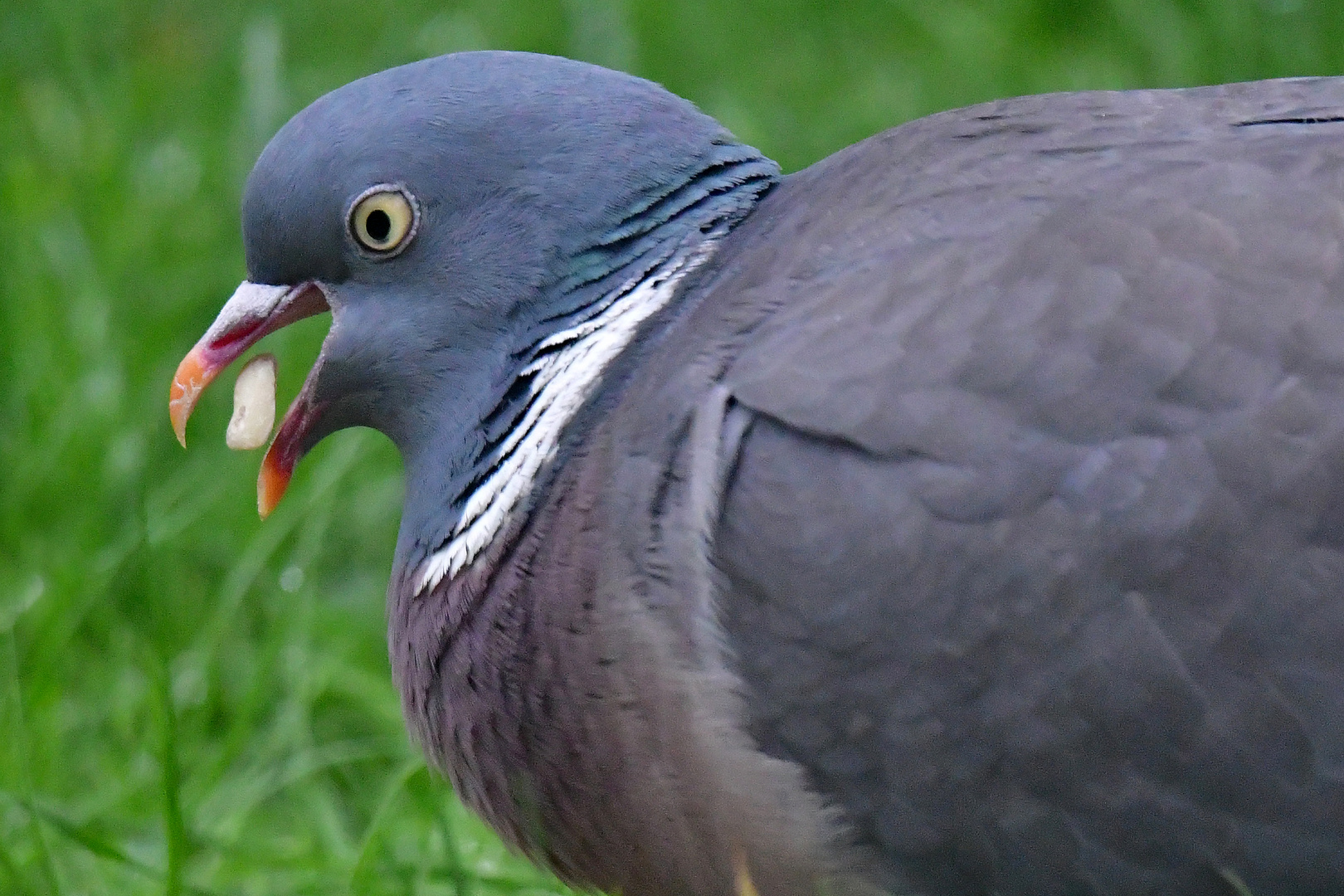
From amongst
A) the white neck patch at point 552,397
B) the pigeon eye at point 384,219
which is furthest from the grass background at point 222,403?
the pigeon eye at point 384,219

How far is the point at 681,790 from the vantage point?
212cm

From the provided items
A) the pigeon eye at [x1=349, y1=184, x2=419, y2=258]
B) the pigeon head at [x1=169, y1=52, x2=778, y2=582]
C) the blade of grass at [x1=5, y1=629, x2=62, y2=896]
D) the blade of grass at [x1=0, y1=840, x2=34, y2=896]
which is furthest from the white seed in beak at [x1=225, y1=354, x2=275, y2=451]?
the blade of grass at [x1=0, y1=840, x2=34, y2=896]

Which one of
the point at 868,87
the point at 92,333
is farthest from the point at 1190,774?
the point at 868,87

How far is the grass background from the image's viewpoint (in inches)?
120

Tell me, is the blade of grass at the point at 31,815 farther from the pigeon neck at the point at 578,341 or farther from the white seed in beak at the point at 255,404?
the pigeon neck at the point at 578,341

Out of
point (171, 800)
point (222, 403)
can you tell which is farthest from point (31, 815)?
point (222, 403)

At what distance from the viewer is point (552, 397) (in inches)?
93.5

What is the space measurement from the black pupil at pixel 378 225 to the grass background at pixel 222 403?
1.63 feet

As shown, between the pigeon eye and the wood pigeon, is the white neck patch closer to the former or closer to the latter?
the wood pigeon

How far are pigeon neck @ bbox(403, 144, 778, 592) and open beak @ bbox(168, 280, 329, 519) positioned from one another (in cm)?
28

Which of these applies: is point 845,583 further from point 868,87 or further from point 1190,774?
point 868,87

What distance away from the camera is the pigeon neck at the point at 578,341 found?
2355mm

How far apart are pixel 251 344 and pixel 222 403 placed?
167 cm

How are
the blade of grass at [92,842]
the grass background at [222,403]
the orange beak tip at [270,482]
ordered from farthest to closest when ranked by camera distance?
the grass background at [222,403], the orange beak tip at [270,482], the blade of grass at [92,842]
